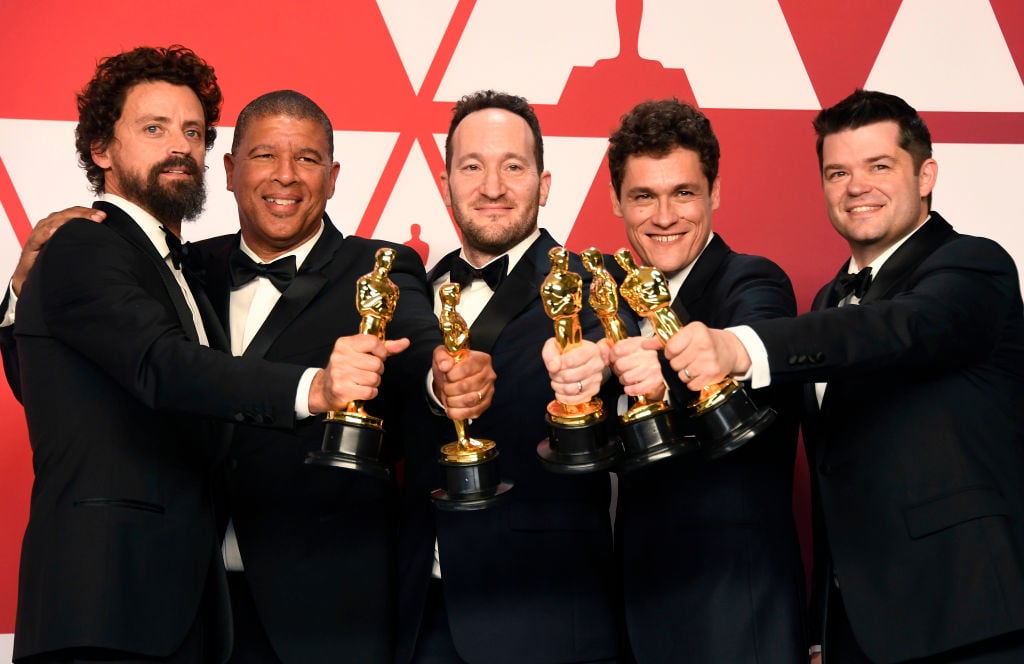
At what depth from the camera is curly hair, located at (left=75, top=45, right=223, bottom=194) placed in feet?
10.8

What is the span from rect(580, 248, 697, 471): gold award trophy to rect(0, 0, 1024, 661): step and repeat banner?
2105mm

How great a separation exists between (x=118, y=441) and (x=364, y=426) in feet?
2.49

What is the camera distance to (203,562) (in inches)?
106

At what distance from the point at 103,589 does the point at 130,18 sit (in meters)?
2.62

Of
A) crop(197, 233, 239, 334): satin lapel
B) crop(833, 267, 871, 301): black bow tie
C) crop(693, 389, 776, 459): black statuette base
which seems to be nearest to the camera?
crop(693, 389, 776, 459): black statuette base

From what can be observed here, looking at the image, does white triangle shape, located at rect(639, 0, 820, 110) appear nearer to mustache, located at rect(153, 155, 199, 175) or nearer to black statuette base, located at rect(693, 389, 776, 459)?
mustache, located at rect(153, 155, 199, 175)

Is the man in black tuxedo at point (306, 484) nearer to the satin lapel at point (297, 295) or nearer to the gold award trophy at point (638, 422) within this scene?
the satin lapel at point (297, 295)

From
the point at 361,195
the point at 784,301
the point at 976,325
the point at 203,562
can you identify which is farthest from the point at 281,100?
the point at 976,325

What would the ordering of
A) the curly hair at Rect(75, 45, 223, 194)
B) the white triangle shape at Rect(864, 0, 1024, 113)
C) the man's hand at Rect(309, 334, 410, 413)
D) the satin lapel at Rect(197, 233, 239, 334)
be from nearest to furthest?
the man's hand at Rect(309, 334, 410, 413) → the satin lapel at Rect(197, 233, 239, 334) → the curly hair at Rect(75, 45, 223, 194) → the white triangle shape at Rect(864, 0, 1024, 113)

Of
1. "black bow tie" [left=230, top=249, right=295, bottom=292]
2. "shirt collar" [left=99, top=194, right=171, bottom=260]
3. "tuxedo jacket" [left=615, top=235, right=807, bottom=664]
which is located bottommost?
"tuxedo jacket" [left=615, top=235, right=807, bottom=664]

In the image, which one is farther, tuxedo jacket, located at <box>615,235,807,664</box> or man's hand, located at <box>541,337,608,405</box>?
tuxedo jacket, located at <box>615,235,807,664</box>

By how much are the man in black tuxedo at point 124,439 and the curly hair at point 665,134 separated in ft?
4.17

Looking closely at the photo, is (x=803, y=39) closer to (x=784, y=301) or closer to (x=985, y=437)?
(x=784, y=301)

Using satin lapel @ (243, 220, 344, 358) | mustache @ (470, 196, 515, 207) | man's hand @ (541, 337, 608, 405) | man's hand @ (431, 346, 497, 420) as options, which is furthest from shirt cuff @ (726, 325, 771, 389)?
satin lapel @ (243, 220, 344, 358)
